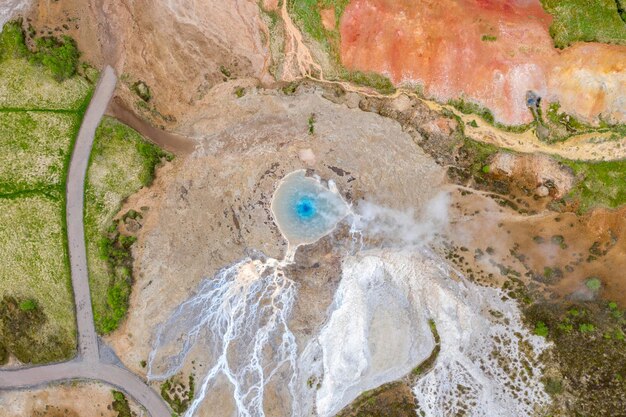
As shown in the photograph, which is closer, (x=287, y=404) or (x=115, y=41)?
(x=287, y=404)

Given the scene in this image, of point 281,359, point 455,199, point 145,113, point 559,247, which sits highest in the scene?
point 145,113

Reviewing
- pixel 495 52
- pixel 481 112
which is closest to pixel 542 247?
pixel 481 112

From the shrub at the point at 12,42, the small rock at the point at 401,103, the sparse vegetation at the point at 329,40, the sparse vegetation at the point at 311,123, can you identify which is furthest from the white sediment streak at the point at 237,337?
the shrub at the point at 12,42

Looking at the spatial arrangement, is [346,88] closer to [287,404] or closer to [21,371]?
[287,404]

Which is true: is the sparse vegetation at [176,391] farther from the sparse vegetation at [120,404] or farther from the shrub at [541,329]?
the shrub at [541,329]

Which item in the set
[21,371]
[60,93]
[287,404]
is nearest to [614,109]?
[287,404]

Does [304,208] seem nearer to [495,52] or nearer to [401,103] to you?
[401,103]

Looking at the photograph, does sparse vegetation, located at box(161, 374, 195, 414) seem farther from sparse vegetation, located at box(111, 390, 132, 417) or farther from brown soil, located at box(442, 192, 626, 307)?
brown soil, located at box(442, 192, 626, 307)
